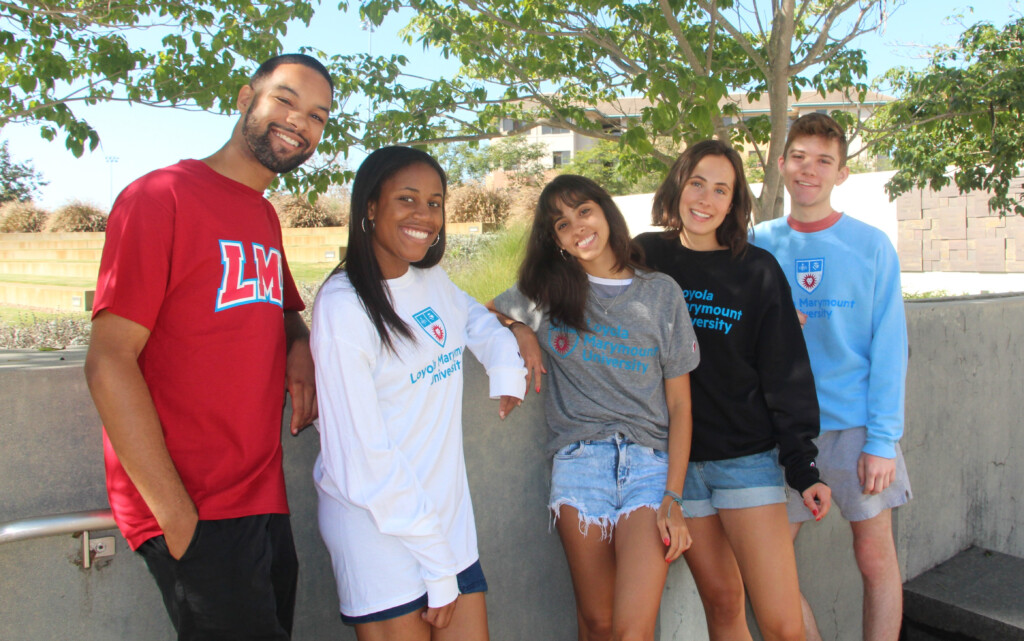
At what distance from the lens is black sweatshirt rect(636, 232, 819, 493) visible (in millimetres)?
2650

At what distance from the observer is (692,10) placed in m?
7.29

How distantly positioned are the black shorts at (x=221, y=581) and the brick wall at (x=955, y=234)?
1817cm

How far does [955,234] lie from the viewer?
58.9ft

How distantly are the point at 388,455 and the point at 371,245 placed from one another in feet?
2.10

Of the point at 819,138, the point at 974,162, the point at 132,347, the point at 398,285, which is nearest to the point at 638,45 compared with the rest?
the point at 974,162

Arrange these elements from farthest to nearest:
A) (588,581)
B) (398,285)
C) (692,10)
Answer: (692,10), (588,581), (398,285)

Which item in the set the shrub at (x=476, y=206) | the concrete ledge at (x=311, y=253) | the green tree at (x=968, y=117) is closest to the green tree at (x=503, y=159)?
the shrub at (x=476, y=206)

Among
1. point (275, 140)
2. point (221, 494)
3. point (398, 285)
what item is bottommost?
point (221, 494)

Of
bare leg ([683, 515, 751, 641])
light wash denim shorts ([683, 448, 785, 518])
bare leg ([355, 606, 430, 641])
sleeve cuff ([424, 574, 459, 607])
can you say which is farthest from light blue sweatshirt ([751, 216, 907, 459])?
bare leg ([355, 606, 430, 641])

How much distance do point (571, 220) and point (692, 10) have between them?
551 cm

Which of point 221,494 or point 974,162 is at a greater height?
point 974,162

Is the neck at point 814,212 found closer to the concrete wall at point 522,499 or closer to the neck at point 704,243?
the neck at point 704,243

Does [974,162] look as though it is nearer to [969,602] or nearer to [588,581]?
[969,602]

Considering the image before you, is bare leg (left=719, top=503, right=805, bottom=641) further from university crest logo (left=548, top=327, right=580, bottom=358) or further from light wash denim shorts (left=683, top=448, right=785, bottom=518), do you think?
university crest logo (left=548, top=327, right=580, bottom=358)
